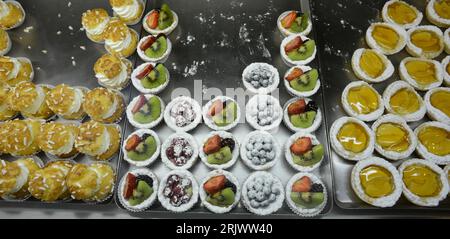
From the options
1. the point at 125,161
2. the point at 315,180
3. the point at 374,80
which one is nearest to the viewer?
the point at 315,180

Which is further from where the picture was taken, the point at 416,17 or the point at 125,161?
the point at 416,17

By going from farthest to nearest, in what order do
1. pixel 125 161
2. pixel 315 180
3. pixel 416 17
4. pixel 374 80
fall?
pixel 416 17 → pixel 374 80 → pixel 125 161 → pixel 315 180

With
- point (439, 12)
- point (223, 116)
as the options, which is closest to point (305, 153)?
point (223, 116)

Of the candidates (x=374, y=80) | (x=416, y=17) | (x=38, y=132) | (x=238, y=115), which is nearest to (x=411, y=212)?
(x=374, y=80)

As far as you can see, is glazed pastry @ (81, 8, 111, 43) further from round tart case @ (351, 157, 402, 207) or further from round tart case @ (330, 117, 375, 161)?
round tart case @ (351, 157, 402, 207)

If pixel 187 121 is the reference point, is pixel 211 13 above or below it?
above

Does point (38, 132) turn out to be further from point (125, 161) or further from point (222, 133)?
point (222, 133)
